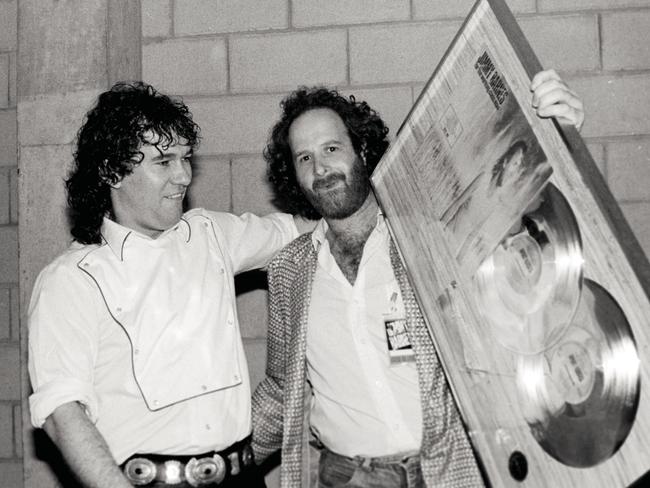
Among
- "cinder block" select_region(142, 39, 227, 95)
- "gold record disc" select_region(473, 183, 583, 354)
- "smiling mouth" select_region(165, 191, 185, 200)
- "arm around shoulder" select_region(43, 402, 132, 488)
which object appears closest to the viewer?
"gold record disc" select_region(473, 183, 583, 354)

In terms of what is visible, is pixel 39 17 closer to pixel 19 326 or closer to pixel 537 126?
pixel 19 326

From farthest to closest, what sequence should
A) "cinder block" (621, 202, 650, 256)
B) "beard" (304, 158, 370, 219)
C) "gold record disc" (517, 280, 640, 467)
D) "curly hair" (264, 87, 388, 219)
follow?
"cinder block" (621, 202, 650, 256), "curly hair" (264, 87, 388, 219), "beard" (304, 158, 370, 219), "gold record disc" (517, 280, 640, 467)

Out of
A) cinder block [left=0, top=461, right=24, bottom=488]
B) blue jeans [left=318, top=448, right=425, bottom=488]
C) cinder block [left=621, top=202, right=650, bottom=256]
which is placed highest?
cinder block [left=621, top=202, right=650, bottom=256]

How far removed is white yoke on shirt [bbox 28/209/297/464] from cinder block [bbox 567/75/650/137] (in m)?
1.46

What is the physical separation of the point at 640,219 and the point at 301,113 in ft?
4.00

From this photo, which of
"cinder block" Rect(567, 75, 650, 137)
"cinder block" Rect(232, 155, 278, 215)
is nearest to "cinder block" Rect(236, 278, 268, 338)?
"cinder block" Rect(232, 155, 278, 215)

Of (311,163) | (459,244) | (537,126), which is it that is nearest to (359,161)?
(311,163)

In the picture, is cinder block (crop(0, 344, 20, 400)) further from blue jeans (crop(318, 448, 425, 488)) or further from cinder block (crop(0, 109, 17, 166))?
blue jeans (crop(318, 448, 425, 488))

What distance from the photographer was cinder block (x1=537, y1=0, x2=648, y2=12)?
2.84 m

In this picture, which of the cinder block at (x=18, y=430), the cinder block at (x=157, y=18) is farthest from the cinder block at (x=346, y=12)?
the cinder block at (x=18, y=430)

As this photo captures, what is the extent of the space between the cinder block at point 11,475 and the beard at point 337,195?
1.72 metres

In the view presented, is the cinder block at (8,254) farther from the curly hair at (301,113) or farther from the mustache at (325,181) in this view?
the mustache at (325,181)

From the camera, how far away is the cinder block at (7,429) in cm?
314

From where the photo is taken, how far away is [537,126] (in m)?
1.45
